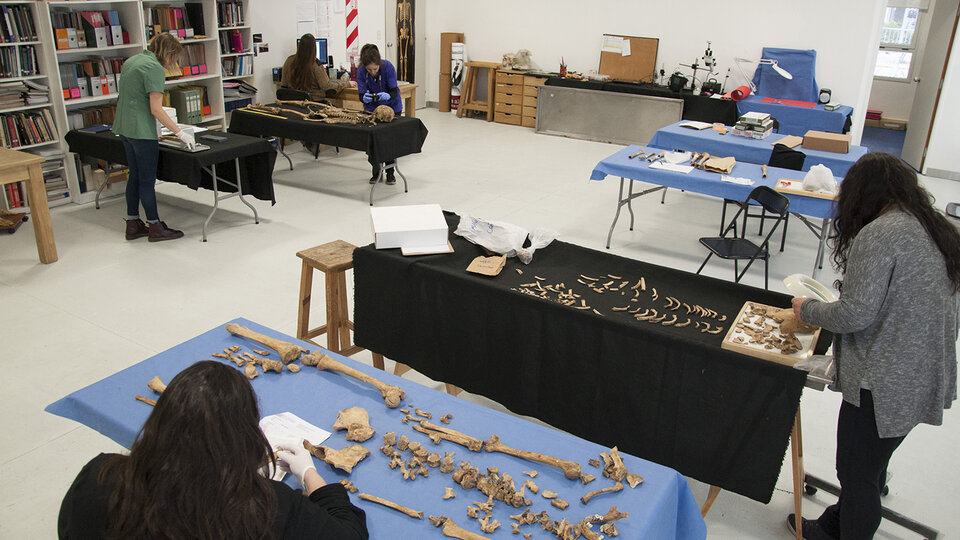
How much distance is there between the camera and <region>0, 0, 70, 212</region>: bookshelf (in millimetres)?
5645

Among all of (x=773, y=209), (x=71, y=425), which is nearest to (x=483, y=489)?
(x=71, y=425)

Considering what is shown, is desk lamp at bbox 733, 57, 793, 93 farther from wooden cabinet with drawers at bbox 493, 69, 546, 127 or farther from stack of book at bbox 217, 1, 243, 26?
stack of book at bbox 217, 1, 243, 26

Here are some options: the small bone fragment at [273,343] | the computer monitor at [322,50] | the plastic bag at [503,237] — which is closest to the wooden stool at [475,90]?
the computer monitor at [322,50]

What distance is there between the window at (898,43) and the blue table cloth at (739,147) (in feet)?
18.3

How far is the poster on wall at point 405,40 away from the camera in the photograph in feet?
34.8

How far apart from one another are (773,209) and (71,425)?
4.12 meters

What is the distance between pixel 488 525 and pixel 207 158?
14.7 feet

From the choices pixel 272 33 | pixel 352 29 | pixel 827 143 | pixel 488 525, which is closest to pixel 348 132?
pixel 272 33

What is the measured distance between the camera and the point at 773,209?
4.55 metres

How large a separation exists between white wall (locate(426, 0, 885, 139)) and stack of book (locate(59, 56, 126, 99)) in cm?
581

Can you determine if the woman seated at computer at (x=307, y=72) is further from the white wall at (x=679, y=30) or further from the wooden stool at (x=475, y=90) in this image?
the white wall at (x=679, y=30)

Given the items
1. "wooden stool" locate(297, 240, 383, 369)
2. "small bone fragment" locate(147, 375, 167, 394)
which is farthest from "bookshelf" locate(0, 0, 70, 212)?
"small bone fragment" locate(147, 375, 167, 394)

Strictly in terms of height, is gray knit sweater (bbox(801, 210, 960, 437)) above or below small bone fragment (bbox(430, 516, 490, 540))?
above

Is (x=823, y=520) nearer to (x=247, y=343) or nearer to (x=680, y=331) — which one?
(x=680, y=331)
